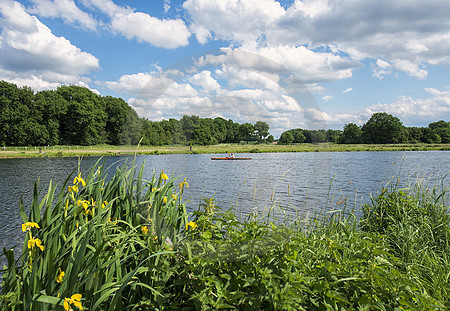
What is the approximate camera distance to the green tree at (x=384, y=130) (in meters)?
115

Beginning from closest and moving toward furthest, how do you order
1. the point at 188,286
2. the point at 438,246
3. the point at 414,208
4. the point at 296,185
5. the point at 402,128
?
the point at 188,286, the point at 438,246, the point at 414,208, the point at 296,185, the point at 402,128

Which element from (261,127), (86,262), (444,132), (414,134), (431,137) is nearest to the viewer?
(86,262)

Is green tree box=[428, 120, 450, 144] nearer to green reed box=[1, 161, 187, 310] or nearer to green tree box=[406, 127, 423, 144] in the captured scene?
green tree box=[406, 127, 423, 144]

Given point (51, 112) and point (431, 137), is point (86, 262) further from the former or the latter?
point (431, 137)

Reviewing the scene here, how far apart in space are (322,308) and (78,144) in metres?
89.3

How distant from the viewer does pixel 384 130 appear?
116 meters

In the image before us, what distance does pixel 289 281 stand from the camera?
7.34 ft

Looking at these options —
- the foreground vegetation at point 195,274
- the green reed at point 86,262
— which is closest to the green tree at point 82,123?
the green reed at point 86,262

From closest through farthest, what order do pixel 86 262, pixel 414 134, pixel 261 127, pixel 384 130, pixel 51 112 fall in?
pixel 86 262 → pixel 261 127 → pixel 51 112 → pixel 384 130 → pixel 414 134

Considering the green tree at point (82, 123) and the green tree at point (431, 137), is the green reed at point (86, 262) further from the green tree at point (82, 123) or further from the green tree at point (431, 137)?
the green tree at point (431, 137)

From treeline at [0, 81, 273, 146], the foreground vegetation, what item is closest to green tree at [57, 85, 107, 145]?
treeline at [0, 81, 273, 146]

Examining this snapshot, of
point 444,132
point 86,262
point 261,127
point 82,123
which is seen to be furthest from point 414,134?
point 86,262

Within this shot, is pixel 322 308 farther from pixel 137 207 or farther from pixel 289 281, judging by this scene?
pixel 137 207

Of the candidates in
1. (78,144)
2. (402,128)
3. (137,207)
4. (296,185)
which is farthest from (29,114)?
(402,128)
